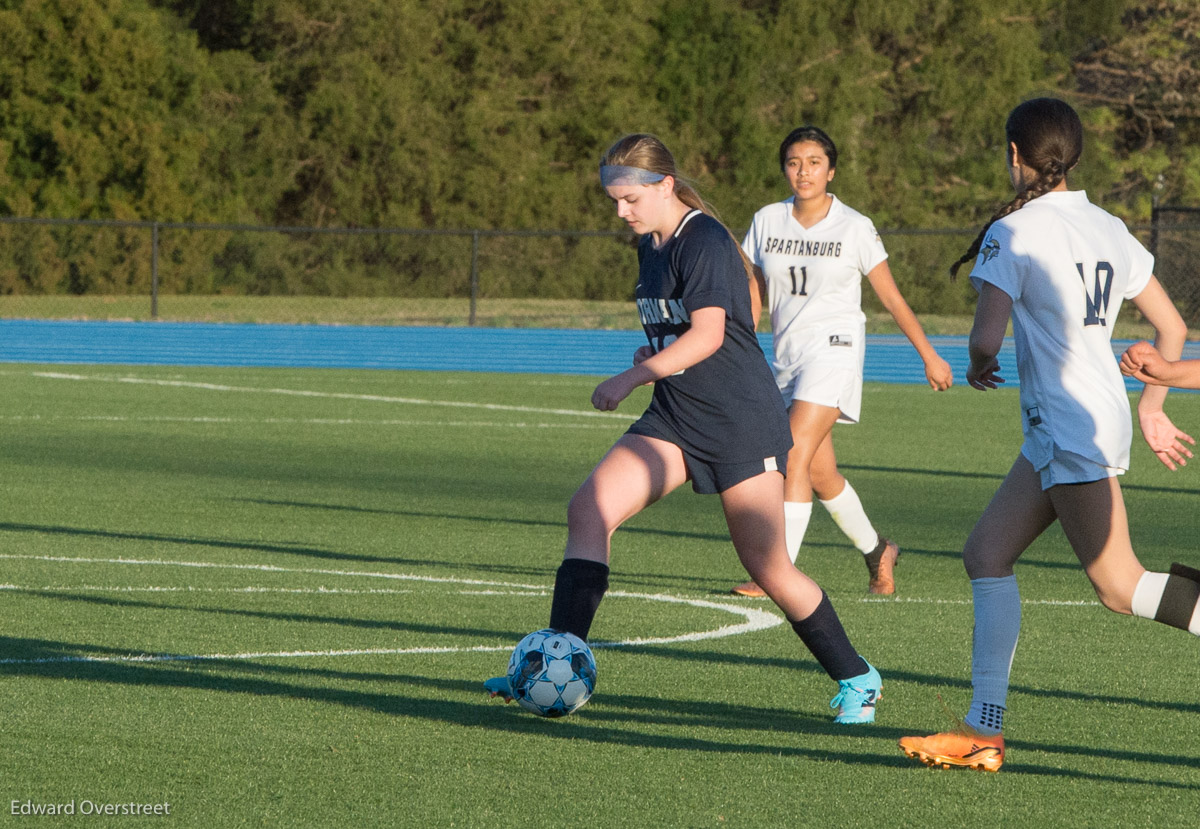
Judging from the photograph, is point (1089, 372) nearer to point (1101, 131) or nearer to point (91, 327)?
point (91, 327)

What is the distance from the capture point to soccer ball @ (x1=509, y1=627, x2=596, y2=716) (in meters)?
5.26

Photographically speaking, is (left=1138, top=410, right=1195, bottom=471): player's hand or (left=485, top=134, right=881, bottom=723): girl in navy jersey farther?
(left=485, top=134, right=881, bottom=723): girl in navy jersey

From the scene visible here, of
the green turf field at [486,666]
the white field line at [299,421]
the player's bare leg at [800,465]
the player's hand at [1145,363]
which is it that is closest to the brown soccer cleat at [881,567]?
the green turf field at [486,666]

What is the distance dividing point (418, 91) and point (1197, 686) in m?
42.5

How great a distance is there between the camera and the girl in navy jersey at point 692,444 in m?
5.30

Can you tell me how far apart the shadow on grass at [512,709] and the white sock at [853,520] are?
1973mm

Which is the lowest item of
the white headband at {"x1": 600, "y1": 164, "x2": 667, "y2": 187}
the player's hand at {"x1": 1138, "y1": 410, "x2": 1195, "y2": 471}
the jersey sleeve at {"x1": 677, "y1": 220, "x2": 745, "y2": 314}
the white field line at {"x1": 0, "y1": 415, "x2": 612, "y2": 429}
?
the white field line at {"x1": 0, "y1": 415, "x2": 612, "y2": 429}

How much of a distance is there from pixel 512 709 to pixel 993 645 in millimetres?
1571

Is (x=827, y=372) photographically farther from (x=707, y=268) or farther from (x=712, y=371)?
(x=707, y=268)

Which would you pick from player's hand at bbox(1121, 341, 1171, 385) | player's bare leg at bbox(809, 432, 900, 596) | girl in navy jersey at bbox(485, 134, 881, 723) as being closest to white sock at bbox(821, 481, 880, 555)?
player's bare leg at bbox(809, 432, 900, 596)

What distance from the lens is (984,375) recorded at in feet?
16.0

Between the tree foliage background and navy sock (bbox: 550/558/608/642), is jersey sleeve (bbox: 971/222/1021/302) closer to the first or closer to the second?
navy sock (bbox: 550/558/608/642)

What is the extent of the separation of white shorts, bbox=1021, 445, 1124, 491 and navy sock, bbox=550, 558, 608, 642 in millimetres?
1330

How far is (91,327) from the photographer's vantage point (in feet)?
93.1
